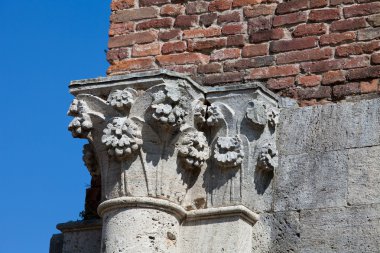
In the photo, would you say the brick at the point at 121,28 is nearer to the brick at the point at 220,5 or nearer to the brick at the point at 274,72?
the brick at the point at 220,5

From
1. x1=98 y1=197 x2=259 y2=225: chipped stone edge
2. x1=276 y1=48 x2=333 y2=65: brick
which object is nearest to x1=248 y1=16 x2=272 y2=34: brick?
x1=276 y1=48 x2=333 y2=65: brick

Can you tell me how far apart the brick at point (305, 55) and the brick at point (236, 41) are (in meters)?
0.27

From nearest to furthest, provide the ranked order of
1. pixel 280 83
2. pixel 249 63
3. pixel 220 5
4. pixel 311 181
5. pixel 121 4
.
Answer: pixel 311 181 < pixel 280 83 < pixel 249 63 < pixel 220 5 < pixel 121 4

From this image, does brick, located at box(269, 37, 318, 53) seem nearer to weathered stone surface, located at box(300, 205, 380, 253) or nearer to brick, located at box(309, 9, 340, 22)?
brick, located at box(309, 9, 340, 22)

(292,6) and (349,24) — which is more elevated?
(292,6)

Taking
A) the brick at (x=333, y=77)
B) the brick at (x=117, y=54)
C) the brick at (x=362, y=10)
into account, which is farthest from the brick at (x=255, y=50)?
the brick at (x=117, y=54)

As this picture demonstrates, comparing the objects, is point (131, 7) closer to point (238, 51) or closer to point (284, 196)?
point (238, 51)

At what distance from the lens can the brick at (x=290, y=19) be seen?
7262mm

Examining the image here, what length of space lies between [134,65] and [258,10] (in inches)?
33.6

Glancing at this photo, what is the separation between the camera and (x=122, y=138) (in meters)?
6.96

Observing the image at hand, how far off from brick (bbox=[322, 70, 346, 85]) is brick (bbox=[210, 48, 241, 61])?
1.91ft

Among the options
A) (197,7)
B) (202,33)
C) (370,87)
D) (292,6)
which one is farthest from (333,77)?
(197,7)

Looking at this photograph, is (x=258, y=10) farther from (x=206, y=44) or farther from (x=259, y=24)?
(x=206, y=44)

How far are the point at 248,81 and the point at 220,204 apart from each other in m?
0.81
